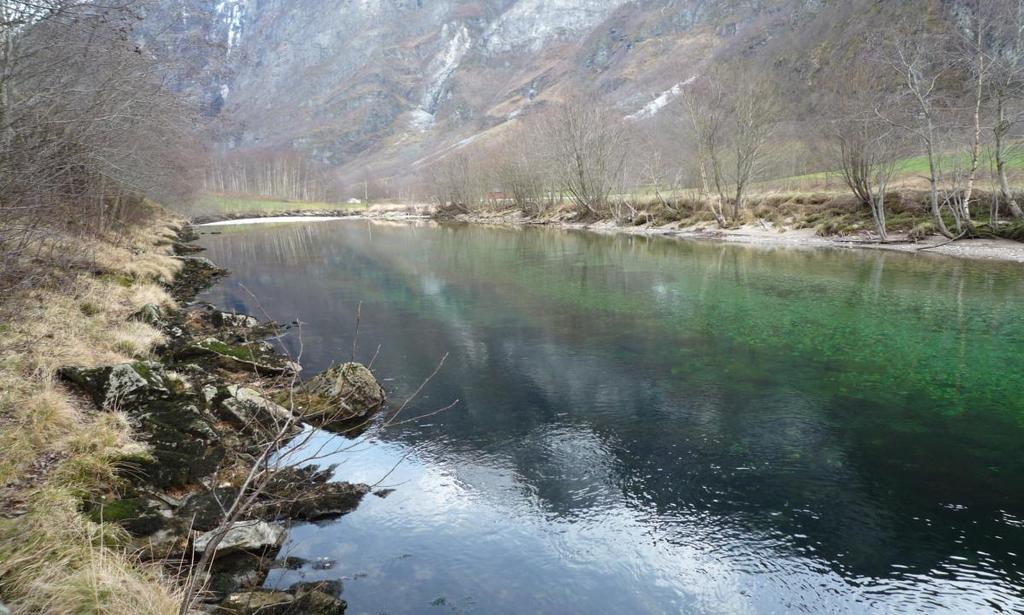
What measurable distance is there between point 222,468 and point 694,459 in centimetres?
732

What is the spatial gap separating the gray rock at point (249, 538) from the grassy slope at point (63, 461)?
80 centimetres

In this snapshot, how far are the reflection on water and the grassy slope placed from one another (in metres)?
2.34

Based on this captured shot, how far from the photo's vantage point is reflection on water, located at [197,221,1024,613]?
6594 mm

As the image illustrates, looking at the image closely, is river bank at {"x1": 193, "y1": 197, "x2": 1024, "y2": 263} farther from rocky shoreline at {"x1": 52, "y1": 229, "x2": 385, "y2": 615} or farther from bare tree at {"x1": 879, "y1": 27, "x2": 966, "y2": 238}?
rocky shoreline at {"x1": 52, "y1": 229, "x2": 385, "y2": 615}

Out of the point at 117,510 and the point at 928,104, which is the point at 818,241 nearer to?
the point at 928,104

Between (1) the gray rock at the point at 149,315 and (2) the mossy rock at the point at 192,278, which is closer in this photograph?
(1) the gray rock at the point at 149,315

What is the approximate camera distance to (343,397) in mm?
10906

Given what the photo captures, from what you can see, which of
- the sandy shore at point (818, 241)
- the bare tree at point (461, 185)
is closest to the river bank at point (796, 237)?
the sandy shore at point (818, 241)

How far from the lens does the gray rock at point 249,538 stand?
21.1 feet

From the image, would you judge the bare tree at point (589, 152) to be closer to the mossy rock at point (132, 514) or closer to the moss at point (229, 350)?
the moss at point (229, 350)

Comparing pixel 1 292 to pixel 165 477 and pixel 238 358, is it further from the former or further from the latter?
pixel 238 358

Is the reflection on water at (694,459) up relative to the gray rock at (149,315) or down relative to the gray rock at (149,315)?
down

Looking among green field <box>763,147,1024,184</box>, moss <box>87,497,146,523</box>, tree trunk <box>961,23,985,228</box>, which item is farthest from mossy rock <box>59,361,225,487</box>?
green field <box>763,147,1024,184</box>

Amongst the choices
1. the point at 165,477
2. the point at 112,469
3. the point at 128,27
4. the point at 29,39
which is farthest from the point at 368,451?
the point at 29,39
